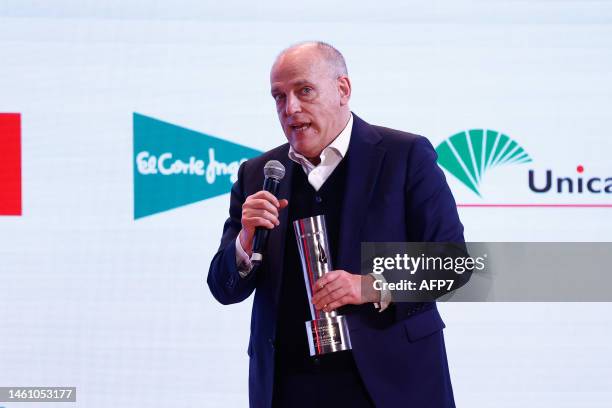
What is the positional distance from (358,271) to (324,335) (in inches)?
7.4

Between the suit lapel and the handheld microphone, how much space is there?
0.17 m

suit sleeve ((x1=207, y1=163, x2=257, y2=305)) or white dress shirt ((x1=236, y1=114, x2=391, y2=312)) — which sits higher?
white dress shirt ((x1=236, y1=114, x2=391, y2=312))

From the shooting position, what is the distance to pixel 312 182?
1806mm

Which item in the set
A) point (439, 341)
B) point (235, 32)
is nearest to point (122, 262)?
point (235, 32)

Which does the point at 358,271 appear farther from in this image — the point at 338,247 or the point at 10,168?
the point at 10,168

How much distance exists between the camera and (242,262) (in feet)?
5.71

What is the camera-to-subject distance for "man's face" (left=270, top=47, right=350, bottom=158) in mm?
1779

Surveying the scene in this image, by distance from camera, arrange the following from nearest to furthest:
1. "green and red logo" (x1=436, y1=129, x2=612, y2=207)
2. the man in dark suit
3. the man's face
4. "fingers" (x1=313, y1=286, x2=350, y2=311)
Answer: "fingers" (x1=313, y1=286, x2=350, y2=311)
the man in dark suit
the man's face
"green and red logo" (x1=436, y1=129, x2=612, y2=207)

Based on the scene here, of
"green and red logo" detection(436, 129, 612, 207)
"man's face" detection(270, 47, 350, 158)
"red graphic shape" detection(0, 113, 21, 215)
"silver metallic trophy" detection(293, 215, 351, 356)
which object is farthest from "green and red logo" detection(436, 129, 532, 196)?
"red graphic shape" detection(0, 113, 21, 215)

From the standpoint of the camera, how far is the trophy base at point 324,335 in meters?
1.60

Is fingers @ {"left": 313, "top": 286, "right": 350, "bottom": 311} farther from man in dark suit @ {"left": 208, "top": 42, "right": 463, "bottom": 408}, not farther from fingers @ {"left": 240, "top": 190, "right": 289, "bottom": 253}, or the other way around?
fingers @ {"left": 240, "top": 190, "right": 289, "bottom": 253}

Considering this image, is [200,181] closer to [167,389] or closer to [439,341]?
[167,389]

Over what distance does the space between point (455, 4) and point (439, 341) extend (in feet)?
6.02

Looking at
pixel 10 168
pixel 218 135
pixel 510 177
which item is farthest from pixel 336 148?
pixel 10 168
